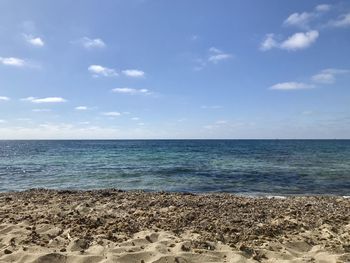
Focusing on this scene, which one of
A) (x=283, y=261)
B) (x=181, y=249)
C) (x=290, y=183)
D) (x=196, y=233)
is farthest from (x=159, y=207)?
(x=290, y=183)

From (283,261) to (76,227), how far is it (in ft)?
15.0

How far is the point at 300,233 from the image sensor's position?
789 centimetres

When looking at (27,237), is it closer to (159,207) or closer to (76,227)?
(76,227)

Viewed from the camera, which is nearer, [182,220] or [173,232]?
[173,232]

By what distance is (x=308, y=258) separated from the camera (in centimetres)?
632

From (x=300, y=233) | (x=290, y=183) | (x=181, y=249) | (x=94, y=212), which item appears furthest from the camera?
(x=290, y=183)

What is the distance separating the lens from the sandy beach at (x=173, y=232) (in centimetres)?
637

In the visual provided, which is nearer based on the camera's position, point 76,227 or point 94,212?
point 76,227

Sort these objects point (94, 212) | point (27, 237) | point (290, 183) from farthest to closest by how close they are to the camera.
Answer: point (290, 183) < point (94, 212) < point (27, 237)

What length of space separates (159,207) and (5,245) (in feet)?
15.9

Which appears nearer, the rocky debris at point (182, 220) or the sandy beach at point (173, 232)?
the sandy beach at point (173, 232)

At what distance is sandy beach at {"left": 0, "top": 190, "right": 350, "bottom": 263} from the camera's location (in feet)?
20.9

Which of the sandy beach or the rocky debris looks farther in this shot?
the rocky debris

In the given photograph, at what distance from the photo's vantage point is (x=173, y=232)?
311 inches
